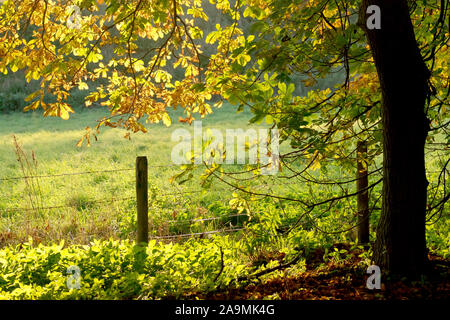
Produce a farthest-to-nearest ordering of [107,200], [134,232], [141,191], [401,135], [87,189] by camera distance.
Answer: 1. [87,189]
2. [107,200]
3. [134,232]
4. [141,191]
5. [401,135]

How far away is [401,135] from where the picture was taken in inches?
119

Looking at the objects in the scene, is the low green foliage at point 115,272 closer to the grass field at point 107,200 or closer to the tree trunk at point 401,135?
the grass field at point 107,200

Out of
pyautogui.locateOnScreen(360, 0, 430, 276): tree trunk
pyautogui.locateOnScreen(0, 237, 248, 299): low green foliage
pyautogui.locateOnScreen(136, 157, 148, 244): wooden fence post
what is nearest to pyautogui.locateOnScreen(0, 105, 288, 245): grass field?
pyautogui.locateOnScreen(136, 157, 148, 244): wooden fence post

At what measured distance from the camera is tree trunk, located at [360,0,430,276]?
9.61 ft

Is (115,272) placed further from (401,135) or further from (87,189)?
(87,189)

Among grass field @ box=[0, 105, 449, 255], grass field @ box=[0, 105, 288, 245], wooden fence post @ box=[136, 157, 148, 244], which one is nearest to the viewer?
wooden fence post @ box=[136, 157, 148, 244]

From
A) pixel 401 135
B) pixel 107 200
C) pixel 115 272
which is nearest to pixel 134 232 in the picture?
pixel 107 200

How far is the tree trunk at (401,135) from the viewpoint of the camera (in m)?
2.93

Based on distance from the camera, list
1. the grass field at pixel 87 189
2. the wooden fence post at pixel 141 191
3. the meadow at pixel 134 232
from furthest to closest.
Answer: the grass field at pixel 87 189
the wooden fence post at pixel 141 191
the meadow at pixel 134 232

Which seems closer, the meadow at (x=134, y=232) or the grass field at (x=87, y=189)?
the meadow at (x=134, y=232)

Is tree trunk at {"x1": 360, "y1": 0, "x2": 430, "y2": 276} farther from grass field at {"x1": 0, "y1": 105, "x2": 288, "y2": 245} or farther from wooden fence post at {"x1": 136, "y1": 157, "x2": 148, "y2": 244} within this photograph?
grass field at {"x1": 0, "y1": 105, "x2": 288, "y2": 245}

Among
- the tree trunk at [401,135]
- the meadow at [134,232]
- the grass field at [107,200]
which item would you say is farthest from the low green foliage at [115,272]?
the tree trunk at [401,135]
